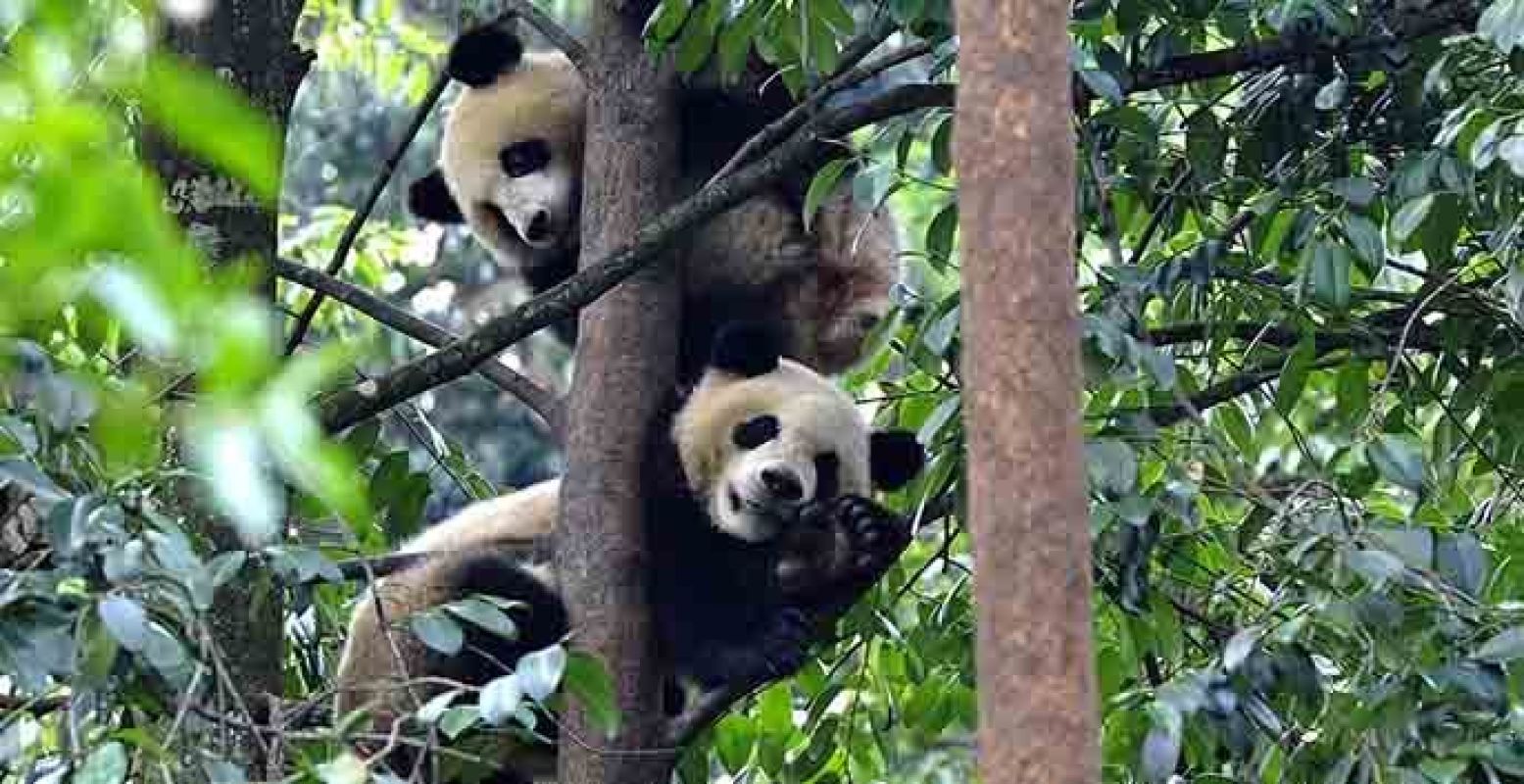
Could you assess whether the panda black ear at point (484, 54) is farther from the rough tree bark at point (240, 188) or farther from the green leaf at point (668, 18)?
the green leaf at point (668, 18)

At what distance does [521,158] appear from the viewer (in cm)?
632

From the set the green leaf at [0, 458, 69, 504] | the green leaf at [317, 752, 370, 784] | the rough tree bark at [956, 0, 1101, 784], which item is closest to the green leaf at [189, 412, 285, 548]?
the rough tree bark at [956, 0, 1101, 784]

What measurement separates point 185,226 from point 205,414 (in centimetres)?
302

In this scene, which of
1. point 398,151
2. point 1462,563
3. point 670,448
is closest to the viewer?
point 1462,563

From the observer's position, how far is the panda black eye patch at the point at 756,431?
5367 millimetres

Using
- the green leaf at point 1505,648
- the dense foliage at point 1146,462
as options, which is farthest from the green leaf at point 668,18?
the green leaf at point 1505,648

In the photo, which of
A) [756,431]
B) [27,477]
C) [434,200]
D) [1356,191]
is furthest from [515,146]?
[27,477]

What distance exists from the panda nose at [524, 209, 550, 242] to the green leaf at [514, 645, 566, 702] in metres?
3.03

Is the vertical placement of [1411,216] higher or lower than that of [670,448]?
higher

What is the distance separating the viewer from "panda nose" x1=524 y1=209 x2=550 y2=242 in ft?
20.2

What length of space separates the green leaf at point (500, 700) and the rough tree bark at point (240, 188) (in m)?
1.01

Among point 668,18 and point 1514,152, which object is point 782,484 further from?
point 1514,152

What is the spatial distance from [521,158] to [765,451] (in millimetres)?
1415

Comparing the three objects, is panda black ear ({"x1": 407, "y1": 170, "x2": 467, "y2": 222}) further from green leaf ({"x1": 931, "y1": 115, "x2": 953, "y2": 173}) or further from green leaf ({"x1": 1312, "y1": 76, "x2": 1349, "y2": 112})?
green leaf ({"x1": 1312, "y1": 76, "x2": 1349, "y2": 112})
